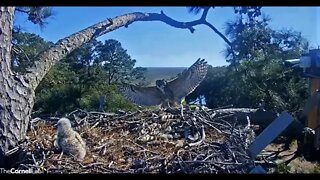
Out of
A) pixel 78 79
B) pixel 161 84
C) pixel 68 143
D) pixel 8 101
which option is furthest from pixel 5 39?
pixel 161 84

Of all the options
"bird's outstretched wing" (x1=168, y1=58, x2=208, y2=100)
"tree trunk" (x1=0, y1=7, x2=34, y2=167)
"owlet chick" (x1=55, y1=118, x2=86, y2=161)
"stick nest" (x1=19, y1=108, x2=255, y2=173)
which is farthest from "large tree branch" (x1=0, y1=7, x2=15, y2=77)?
"bird's outstretched wing" (x1=168, y1=58, x2=208, y2=100)

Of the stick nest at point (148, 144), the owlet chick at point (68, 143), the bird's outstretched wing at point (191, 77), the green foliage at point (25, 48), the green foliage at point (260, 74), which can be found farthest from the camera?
the green foliage at point (25, 48)

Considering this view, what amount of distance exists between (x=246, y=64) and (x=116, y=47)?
3.79 feet

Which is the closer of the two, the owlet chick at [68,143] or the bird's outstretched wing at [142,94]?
the owlet chick at [68,143]

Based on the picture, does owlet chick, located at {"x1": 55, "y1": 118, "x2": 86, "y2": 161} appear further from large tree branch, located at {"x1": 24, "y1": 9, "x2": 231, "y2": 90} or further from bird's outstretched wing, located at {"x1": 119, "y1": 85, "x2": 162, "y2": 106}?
bird's outstretched wing, located at {"x1": 119, "y1": 85, "x2": 162, "y2": 106}

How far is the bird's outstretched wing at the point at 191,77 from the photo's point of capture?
127 inches

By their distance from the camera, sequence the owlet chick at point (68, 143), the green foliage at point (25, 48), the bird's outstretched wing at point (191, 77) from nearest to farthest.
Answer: the owlet chick at point (68, 143) → the bird's outstretched wing at point (191, 77) → the green foliage at point (25, 48)

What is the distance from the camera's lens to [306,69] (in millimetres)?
2381

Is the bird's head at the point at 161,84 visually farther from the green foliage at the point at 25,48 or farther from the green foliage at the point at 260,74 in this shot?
the green foliage at the point at 25,48

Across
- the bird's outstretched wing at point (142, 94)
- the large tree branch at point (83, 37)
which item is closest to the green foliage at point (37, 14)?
the large tree branch at point (83, 37)

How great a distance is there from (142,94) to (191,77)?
0.45 meters

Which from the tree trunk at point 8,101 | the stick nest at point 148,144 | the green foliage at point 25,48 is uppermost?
the green foliage at point 25,48

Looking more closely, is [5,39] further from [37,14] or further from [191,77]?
[191,77]

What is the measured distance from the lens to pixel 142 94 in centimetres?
342
